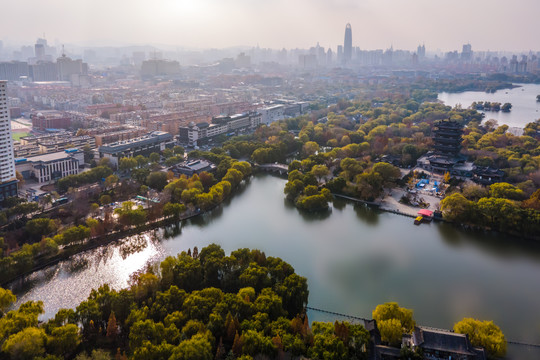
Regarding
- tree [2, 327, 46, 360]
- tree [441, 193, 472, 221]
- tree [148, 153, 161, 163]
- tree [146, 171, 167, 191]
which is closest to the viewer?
tree [2, 327, 46, 360]

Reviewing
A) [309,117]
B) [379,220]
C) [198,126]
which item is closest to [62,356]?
[379,220]

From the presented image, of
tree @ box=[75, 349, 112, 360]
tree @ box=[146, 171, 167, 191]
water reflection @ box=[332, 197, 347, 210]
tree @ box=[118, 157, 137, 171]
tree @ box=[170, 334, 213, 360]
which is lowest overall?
tree @ box=[75, 349, 112, 360]

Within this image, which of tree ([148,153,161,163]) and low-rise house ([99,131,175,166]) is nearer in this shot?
low-rise house ([99,131,175,166])

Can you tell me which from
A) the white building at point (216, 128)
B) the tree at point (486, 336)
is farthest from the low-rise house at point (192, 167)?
the tree at point (486, 336)

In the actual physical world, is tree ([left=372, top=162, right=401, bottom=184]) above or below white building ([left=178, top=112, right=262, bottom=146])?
below

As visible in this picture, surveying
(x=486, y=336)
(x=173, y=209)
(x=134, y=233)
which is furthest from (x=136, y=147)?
(x=486, y=336)

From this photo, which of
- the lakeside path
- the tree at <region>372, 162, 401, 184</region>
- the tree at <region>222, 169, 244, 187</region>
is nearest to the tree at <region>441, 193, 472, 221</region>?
the lakeside path

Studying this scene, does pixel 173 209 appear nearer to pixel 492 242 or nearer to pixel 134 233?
pixel 134 233

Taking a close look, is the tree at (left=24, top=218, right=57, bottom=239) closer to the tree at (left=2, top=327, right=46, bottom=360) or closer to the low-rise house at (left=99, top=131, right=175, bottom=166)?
the tree at (left=2, top=327, right=46, bottom=360)
